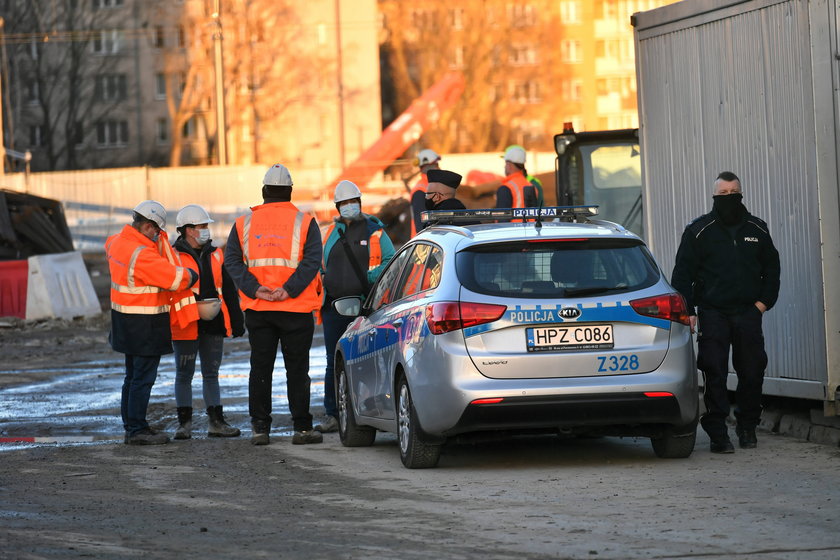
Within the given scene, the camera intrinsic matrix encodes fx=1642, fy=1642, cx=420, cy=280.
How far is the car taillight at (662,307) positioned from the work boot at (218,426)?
419 centimetres

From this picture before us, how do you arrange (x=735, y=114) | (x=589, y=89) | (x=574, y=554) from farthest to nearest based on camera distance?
(x=589, y=89) < (x=735, y=114) < (x=574, y=554)

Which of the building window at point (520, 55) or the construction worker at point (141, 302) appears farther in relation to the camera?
the building window at point (520, 55)

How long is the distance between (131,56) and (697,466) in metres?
76.4

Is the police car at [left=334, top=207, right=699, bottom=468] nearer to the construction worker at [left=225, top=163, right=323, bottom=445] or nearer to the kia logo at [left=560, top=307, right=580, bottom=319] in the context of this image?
the kia logo at [left=560, top=307, right=580, bottom=319]

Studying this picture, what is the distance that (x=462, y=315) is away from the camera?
956 cm

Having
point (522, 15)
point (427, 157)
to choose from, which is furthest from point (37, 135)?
point (427, 157)

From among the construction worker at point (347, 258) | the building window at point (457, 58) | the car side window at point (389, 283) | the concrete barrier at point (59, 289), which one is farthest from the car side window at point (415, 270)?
the building window at point (457, 58)

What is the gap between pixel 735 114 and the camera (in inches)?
463

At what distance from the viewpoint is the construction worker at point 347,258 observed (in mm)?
12852

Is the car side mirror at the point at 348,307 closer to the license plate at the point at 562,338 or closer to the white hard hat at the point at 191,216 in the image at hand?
the white hard hat at the point at 191,216

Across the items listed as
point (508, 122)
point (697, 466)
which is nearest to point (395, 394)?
point (697, 466)

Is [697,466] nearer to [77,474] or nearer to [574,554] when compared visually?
[574,554]

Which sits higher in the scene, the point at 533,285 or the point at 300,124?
the point at 300,124

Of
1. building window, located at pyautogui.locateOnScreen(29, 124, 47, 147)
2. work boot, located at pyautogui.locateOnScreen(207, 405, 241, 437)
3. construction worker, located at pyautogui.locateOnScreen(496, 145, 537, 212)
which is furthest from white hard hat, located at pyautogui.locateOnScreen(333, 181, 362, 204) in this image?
building window, located at pyautogui.locateOnScreen(29, 124, 47, 147)
